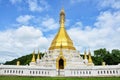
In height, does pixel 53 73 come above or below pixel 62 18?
below

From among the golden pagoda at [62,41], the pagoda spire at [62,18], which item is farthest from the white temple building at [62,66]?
the pagoda spire at [62,18]

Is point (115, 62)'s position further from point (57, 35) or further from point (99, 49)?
point (57, 35)

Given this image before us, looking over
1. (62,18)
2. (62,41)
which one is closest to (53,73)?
(62,41)

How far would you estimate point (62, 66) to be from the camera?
172 feet

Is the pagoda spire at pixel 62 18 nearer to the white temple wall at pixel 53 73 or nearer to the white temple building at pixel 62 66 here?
the white temple building at pixel 62 66

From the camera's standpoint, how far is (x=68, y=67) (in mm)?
48844

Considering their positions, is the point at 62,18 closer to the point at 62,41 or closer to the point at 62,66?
the point at 62,41

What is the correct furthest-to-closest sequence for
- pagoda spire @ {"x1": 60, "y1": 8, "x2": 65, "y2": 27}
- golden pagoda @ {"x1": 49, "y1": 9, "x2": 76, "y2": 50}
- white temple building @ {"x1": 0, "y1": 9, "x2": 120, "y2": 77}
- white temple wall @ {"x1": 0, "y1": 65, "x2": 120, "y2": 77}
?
pagoda spire @ {"x1": 60, "y1": 8, "x2": 65, "y2": 27} < golden pagoda @ {"x1": 49, "y1": 9, "x2": 76, "y2": 50} < white temple building @ {"x1": 0, "y1": 9, "x2": 120, "y2": 77} < white temple wall @ {"x1": 0, "y1": 65, "x2": 120, "y2": 77}

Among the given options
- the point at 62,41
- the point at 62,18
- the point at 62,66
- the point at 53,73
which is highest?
the point at 62,18

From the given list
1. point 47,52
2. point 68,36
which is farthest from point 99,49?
point 47,52

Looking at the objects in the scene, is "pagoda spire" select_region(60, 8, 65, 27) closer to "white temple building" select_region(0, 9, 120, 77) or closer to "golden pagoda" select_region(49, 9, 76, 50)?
"golden pagoda" select_region(49, 9, 76, 50)

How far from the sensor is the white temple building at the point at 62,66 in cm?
4838

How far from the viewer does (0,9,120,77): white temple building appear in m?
48.4

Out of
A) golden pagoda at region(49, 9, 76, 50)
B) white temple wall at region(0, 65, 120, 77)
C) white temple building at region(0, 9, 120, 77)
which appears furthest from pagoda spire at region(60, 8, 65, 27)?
white temple wall at region(0, 65, 120, 77)
